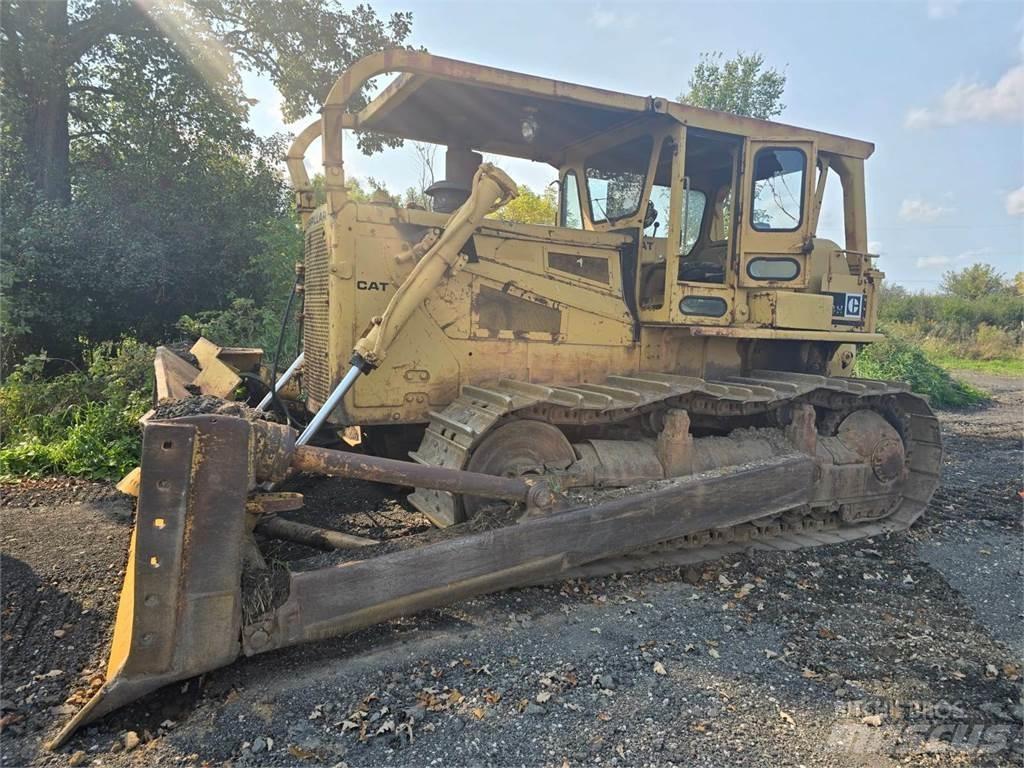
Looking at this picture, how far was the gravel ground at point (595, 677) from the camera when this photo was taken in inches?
101

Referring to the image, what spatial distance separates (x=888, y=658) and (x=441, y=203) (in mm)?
4057

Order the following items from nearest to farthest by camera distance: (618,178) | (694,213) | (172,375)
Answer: (172,375) < (618,178) < (694,213)

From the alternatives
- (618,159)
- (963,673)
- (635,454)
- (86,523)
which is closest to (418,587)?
(635,454)

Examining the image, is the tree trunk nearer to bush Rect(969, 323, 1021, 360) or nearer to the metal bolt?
the metal bolt

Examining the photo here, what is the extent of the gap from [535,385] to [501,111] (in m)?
2.06

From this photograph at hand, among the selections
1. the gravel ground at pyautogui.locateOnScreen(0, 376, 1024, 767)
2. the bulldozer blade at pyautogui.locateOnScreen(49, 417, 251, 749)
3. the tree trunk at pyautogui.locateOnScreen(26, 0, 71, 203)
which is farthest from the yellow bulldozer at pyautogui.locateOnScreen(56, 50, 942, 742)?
the tree trunk at pyautogui.locateOnScreen(26, 0, 71, 203)

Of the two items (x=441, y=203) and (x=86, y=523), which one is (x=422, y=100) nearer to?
(x=441, y=203)

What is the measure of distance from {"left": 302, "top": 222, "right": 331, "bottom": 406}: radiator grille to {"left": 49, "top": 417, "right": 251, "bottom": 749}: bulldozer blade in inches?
67.2

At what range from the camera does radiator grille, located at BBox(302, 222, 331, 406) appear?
4.43 m

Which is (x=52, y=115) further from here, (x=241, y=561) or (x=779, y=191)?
(x=779, y=191)

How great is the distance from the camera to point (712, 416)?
510 centimetres

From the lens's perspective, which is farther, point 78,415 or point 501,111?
point 78,415

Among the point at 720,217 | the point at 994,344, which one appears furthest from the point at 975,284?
the point at 720,217

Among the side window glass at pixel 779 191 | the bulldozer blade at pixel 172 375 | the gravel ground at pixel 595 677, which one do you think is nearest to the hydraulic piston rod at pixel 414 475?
the gravel ground at pixel 595 677
